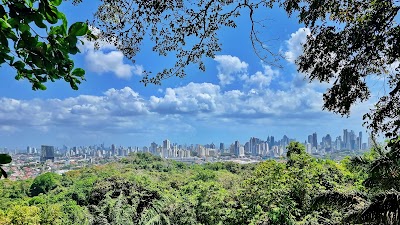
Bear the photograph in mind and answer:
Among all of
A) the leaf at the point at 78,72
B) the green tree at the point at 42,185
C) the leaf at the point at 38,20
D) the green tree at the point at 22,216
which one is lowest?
the green tree at the point at 42,185

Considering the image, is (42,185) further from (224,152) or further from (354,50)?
(224,152)

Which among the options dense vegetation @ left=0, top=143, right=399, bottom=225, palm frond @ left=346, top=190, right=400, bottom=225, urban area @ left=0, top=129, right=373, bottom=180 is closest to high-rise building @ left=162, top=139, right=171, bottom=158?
urban area @ left=0, top=129, right=373, bottom=180

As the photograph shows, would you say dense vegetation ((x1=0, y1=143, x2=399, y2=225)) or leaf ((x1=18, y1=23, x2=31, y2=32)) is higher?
leaf ((x1=18, y1=23, x2=31, y2=32))

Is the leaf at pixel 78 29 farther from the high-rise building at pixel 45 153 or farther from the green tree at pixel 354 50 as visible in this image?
the high-rise building at pixel 45 153

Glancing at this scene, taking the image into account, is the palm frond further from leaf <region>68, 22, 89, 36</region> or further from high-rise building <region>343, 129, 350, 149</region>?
high-rise building <region>343, 129, 350, 149</region>

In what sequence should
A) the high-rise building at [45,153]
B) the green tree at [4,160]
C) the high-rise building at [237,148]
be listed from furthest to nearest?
1. the high-rise building at [237,148]
2. the high-rise building at [45,153]
3. the green tree at [4,160]

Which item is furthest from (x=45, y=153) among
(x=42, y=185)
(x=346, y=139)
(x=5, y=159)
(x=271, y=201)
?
(x=5, y=159)

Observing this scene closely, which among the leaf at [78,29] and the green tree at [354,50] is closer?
the leaf at [78,29]

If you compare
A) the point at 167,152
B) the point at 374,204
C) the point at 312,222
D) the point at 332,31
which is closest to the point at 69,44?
the point at 332,31

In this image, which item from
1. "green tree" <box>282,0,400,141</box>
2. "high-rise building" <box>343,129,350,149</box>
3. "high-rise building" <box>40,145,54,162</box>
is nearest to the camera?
"green tree" <box>282,0,400,141</box>

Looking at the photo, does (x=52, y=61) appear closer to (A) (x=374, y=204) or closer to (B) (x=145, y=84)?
(B) (x=145, y=84)

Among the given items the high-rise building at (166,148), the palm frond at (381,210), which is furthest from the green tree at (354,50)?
the high-rise building at (166,148)
